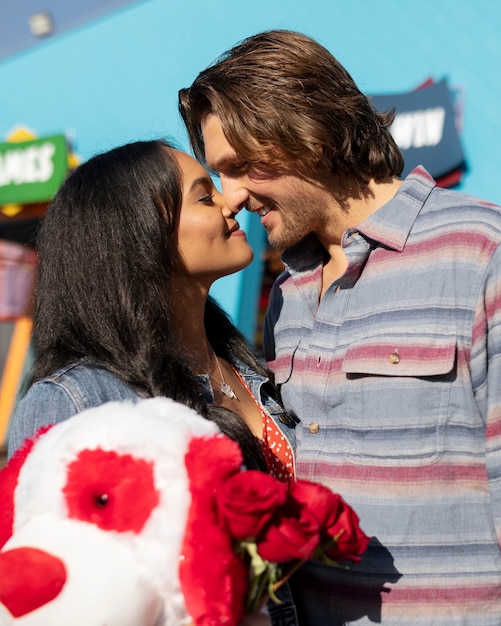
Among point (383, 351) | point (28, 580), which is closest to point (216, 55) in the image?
point (383, 351)

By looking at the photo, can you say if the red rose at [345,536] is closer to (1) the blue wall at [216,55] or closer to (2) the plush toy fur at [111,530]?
(2) the plush toy fur at [111,530]

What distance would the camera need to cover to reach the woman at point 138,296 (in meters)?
1.94

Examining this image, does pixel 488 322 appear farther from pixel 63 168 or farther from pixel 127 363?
pixel 63 168

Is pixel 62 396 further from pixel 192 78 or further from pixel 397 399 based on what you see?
pixel 192 78

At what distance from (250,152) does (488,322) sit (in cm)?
108

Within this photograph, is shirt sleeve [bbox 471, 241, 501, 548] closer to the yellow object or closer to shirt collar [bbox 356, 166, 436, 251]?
shirt collar [bbox 356, 166, 436, 251]

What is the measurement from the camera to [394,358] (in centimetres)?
206

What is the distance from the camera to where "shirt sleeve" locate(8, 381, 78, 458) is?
71.4 inches

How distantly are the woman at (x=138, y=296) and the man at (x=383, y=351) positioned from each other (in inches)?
7.4

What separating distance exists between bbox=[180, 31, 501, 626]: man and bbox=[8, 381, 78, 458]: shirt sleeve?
A: 2.44 feet

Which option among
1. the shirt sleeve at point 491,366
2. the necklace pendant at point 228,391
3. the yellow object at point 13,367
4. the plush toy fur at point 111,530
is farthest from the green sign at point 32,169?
the plush toy fur at point 111,530

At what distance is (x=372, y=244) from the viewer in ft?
7.43

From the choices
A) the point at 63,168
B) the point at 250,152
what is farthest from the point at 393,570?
the point at 63,168

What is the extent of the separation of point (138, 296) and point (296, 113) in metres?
0.92
